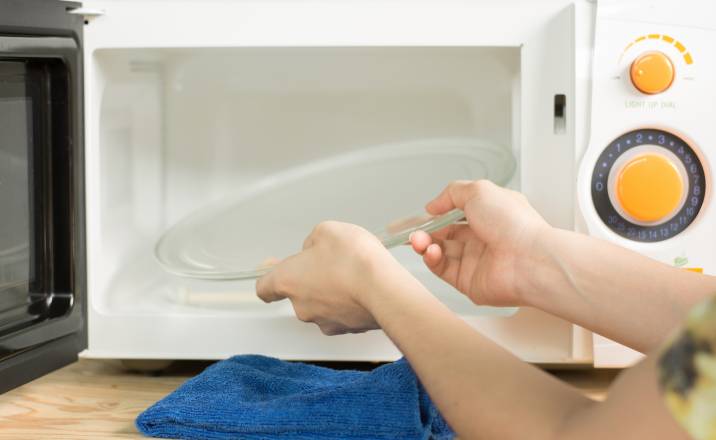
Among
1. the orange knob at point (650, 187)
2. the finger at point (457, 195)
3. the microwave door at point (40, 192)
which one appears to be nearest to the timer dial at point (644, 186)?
the orange knob at point (650, 187)

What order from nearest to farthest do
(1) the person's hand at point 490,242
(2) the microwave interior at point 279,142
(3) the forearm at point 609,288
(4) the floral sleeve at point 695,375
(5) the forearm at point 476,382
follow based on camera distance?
(4) the floral sleeve at point 695,375 < (5) the forearm at point 476,382 < (3) the forearm at point 609,288 < (1) the person's hand at point 490,242 < (2) the microwave interior at point 279,142

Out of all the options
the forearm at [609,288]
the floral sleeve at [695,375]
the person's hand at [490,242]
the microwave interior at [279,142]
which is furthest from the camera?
the microwave interior at [279,142]

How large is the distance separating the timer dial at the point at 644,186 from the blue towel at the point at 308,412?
0.25 m

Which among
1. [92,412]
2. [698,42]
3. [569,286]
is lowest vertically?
[92,412]

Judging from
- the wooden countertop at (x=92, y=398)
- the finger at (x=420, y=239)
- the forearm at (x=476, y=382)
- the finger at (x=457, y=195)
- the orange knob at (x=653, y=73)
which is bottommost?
the wooden countertop at (x=92, y=398)

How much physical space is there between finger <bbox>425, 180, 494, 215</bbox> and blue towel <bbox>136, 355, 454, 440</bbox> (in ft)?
0.54

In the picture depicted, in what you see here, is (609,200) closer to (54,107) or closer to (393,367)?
(393,367)

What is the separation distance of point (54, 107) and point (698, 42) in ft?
1.93

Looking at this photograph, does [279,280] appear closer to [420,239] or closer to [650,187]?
[420,239]

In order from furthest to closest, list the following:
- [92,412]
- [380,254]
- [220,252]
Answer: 1. [220,252]
2. [92,412]
3. [380,254]

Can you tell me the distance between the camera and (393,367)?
2.50 feet

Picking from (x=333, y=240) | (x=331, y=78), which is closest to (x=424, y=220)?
(x=333, y=240)

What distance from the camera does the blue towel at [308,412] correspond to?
719 millimetres

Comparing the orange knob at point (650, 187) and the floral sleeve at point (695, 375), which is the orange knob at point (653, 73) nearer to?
the orange knob at point (650, 187)
